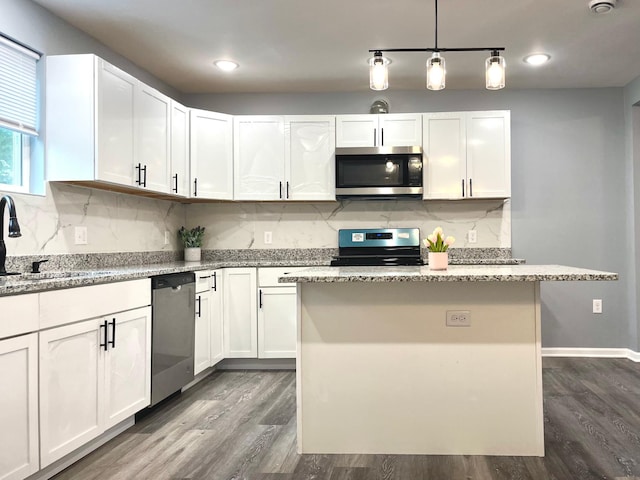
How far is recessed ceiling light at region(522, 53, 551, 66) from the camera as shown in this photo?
343cm

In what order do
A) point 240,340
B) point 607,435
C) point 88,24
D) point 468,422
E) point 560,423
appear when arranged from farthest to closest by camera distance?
point 240,340 → point 88,24 → point 560,423 → point 607,435 → point 468,422

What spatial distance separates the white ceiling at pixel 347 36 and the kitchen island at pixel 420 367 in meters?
1.63

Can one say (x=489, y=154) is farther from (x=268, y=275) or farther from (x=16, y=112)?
(x=16, y=112)

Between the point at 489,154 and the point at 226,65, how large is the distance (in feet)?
7.49

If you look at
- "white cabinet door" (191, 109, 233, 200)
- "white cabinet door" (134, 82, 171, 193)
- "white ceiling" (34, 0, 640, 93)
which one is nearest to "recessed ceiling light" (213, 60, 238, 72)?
"white ceiling" (34, 0, 640, 93)

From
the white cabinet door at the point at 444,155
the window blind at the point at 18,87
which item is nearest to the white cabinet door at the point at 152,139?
the window blind at the point at 18,87

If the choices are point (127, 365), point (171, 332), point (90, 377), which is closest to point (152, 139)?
point (171, 332)

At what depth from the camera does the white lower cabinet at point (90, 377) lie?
196cm

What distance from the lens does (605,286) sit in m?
4.15

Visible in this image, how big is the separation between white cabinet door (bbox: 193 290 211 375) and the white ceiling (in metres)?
1.82

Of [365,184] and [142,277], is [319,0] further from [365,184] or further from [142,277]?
[142,277]

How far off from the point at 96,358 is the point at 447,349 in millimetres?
1712

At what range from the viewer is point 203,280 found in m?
3.46

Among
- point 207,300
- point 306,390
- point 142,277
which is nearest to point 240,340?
point 207,300
